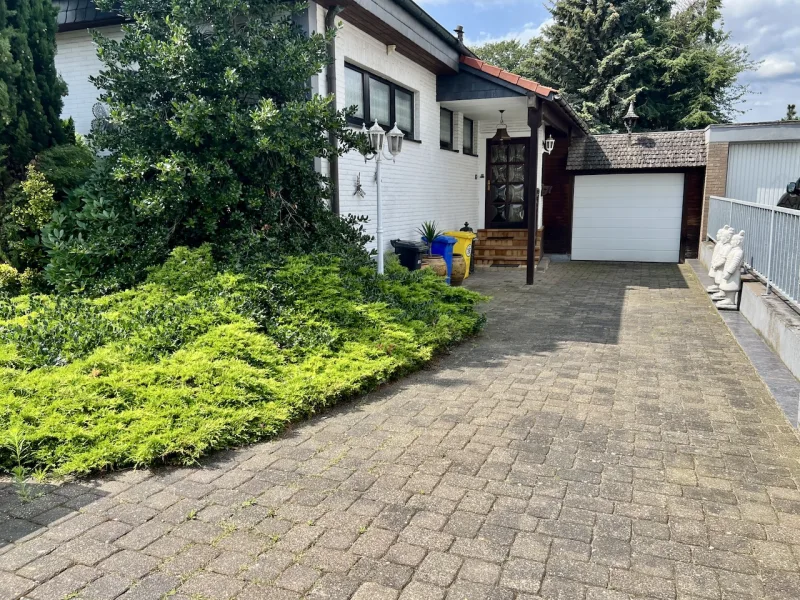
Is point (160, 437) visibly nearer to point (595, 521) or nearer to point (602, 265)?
point (595, 521)

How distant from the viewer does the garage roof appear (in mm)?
14250

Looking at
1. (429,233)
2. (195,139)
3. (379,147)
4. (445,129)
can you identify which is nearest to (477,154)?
(445,129)

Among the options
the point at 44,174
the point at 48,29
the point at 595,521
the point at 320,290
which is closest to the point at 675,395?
the point at 595,521

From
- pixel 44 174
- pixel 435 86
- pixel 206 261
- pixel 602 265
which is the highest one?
pixel 435 86

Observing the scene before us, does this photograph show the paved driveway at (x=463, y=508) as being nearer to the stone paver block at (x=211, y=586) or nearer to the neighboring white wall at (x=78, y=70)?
the stone paver block at (x=211, y=586)

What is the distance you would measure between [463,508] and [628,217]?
44.0ft

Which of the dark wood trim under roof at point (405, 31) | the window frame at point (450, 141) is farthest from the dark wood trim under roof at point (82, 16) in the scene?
the window frame at point (450, 141)

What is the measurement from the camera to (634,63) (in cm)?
2402

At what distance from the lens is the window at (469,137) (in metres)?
13.7

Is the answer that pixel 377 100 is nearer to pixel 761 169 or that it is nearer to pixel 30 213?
pixel 30 213

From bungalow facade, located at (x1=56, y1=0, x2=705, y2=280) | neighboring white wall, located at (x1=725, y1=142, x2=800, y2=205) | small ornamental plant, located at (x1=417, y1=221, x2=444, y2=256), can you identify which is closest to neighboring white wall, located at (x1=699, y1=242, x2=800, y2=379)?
bungalow facade, located at (x1=56, y1=0, x2=705, y2=280)

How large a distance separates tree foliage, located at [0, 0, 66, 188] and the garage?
11499 millimetres

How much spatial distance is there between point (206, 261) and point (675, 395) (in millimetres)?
4626

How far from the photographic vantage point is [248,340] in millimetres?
5055
